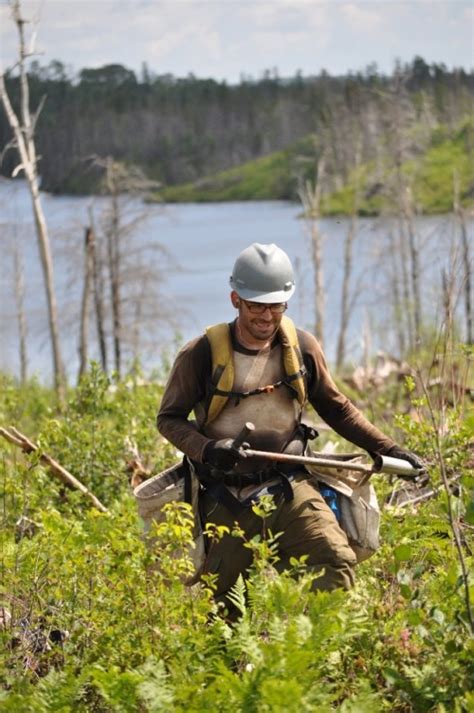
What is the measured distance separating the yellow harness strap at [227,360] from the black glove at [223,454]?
282 mm

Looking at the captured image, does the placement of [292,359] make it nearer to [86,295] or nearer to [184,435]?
[184,435]

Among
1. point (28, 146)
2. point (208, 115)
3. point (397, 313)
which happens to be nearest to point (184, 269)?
point (397, 313)

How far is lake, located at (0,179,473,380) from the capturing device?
34.8m

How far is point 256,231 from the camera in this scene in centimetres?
7288

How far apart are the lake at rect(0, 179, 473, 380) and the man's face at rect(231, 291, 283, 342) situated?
6203 mm

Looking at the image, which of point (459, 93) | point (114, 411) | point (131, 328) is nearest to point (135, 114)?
point (459, 93)

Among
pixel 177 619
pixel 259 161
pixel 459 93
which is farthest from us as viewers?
pixel 259 161

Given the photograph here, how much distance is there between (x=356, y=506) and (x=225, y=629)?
1668mm

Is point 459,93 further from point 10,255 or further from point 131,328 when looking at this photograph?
point 131,328

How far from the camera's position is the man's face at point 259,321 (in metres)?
5.77

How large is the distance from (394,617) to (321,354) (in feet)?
5.52

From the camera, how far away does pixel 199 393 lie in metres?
5.95

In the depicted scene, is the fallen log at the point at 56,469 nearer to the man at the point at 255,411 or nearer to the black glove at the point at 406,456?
the man at the point at 255,411

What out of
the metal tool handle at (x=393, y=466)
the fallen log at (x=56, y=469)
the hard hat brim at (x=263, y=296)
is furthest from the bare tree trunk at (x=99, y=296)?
the metal tool handle at (x=393, y=466)
